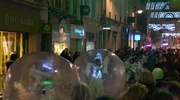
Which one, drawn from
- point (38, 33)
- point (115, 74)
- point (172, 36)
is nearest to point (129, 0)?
point (38, 33)

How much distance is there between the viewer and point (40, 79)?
5.25 m

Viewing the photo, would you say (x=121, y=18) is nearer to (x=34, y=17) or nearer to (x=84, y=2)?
(x=84, y=2)

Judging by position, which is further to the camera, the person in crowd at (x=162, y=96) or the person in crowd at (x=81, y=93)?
the person in crowd at (x=81, y=93)

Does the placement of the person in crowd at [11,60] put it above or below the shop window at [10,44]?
below

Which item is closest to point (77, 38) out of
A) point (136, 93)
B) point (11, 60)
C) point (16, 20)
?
point (16, 20)

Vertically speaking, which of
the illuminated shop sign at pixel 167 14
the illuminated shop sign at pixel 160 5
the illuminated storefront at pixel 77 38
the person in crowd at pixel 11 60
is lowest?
the person in crowd at pixel 11 60

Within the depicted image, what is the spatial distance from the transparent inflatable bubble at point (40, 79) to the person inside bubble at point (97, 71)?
2429 mm

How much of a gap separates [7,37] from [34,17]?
7.87ft

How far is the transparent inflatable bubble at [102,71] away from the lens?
8070mm

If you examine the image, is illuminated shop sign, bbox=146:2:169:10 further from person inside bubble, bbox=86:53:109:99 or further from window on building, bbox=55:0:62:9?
person inside bubble, bbox=86:53:109:99

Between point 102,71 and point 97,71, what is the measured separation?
4.6 inches

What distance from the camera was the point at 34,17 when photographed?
62.4ft

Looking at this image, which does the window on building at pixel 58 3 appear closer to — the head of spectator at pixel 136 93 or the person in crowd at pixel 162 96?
the head of spectator at pixel 136 93

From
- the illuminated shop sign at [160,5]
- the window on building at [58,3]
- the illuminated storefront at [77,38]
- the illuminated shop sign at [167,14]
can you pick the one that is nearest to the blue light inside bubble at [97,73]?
the window on building at [58,3]
